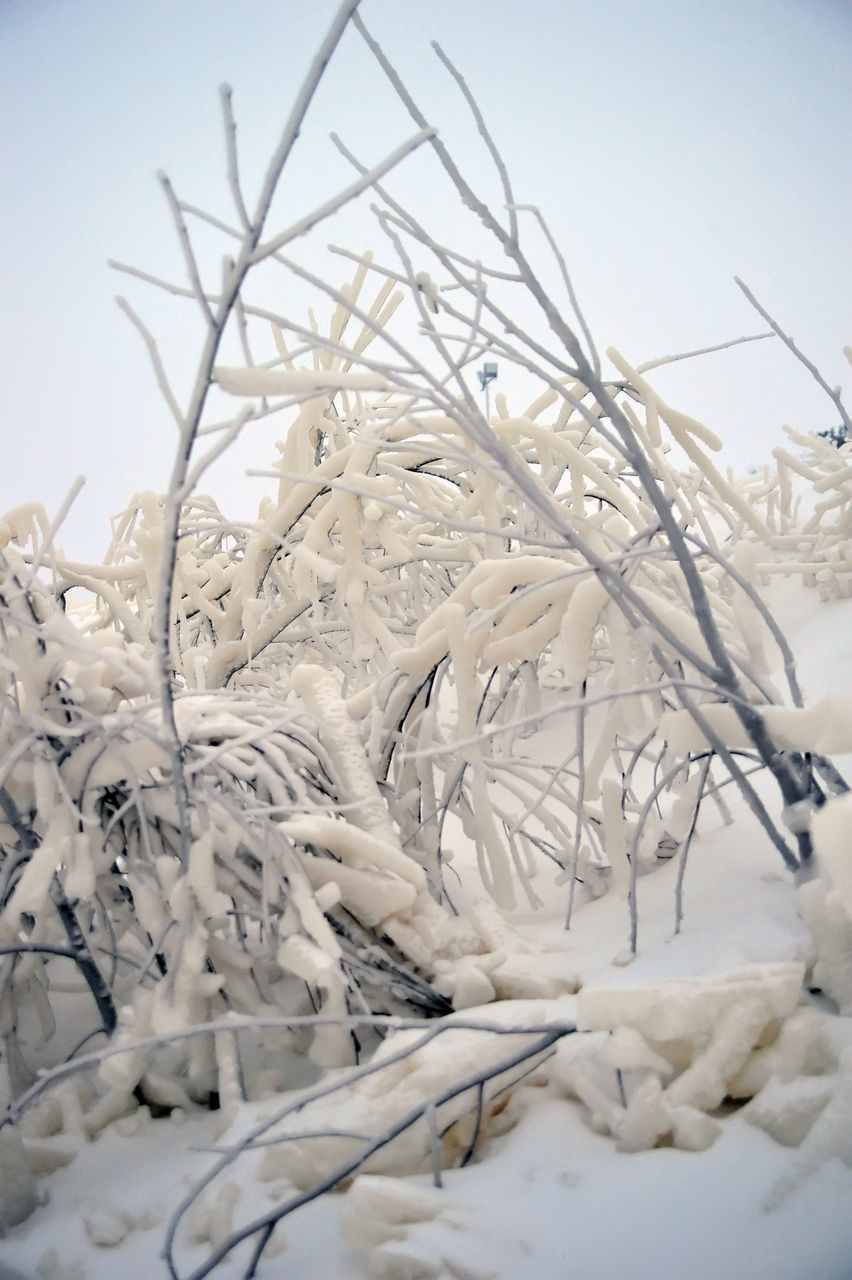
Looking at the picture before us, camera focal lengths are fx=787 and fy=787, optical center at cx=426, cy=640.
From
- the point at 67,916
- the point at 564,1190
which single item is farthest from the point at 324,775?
the point at 564,1190

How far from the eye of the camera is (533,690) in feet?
6.41

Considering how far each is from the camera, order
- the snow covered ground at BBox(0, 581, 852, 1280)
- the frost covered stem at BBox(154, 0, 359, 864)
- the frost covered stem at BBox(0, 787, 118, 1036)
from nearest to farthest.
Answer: the frost covered stem at BBox(154, 0, 359, 864), the snow covered ground at BBox(0, 581, 852, 1280), the frost covered stem at BBox(0, 787, 118, 1036)

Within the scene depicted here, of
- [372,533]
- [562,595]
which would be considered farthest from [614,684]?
[372,533]

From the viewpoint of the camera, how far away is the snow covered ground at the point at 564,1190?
1.49 ft

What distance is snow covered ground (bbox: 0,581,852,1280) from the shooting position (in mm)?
453

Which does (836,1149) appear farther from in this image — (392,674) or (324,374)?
(392,674)

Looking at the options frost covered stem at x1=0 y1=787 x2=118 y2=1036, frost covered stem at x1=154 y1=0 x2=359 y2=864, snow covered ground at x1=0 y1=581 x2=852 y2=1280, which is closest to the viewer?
frost covered stem at x1=154 y1=0 x2=359 y2=864

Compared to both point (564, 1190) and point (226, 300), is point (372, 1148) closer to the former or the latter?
point (564, 1190)

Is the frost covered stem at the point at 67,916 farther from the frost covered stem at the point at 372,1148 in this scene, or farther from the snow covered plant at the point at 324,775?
the frost covered stem at the point at 372,1148

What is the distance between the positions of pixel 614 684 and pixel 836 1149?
0.43 m

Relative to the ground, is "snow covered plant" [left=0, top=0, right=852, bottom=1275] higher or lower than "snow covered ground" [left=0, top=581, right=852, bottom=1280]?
higher

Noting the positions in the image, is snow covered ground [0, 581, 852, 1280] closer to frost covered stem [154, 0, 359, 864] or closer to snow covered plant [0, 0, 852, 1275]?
snow covered plant [0, 0, 852, 1275]

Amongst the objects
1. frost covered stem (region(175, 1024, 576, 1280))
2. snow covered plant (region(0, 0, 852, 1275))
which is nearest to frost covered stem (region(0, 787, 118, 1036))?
snow covered plant (region(0, 0, 852, 1275))

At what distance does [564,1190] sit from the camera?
0.52 m
